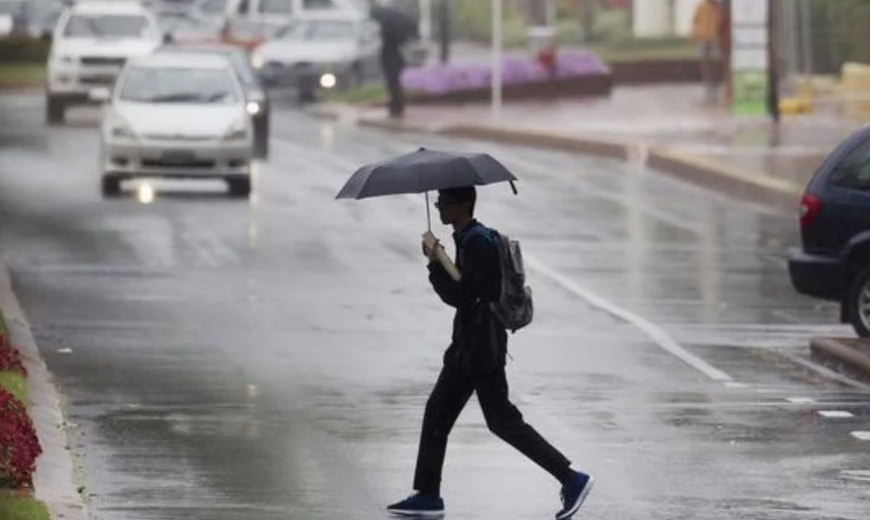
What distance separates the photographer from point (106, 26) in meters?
46.7

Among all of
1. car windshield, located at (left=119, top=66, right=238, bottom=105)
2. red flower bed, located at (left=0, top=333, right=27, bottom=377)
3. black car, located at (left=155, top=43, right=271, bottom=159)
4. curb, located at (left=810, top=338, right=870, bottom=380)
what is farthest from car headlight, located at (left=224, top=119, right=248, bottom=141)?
red flower bed, located at (left=0, top=333, right=27, bottom=377)

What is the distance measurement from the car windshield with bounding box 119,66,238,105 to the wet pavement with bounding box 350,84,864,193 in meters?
6.16

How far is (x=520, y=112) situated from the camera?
4616 cm

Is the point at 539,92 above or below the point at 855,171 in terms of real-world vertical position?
below

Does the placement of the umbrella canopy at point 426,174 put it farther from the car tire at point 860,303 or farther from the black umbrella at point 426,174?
the car tire at point 860,303

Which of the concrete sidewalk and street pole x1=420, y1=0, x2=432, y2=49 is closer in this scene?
the concrete sidewalk

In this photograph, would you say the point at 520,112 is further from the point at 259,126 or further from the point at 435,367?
the point at 435,367

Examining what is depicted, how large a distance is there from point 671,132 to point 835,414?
24.9 meters

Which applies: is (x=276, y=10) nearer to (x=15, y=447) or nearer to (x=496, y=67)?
(x=496, y=67)

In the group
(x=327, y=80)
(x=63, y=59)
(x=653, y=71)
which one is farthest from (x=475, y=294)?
(x=653, y=71)

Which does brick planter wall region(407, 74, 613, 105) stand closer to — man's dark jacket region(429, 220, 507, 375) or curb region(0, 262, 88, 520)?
curb region(0, 262, 88, 520)

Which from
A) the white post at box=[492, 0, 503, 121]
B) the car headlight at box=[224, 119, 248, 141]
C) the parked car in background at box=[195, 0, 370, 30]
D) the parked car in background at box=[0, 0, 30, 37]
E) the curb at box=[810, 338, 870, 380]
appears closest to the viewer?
the curb at box=[810, 338, 870, 380]

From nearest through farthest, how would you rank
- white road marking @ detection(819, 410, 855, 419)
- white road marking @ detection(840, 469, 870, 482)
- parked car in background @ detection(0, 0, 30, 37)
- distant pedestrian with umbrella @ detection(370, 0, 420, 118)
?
white road marking @ detection(840, 469, 870, 482), white road marking @ detection(819, 410, 855, 419), distant pedestrian with umbrella @ detection(370, 0, 420, 118), parked car in background @ detection(0, 0, 30, 37)

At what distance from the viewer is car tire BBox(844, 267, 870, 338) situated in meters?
18.2
